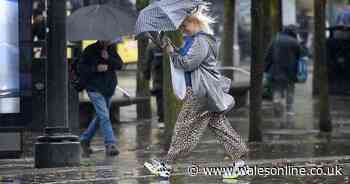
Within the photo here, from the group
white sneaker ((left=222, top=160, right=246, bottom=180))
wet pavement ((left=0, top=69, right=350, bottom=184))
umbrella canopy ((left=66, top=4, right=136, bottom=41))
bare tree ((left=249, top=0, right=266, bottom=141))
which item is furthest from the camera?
bare tree ((left=249, top=0, right=266, bottom=141))

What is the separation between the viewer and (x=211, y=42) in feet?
32.5

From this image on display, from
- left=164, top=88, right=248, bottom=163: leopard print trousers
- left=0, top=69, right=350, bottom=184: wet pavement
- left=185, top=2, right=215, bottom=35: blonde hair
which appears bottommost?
left=0, top=69, right=350, bottom=184: wet pavement

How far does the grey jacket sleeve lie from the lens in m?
9.70

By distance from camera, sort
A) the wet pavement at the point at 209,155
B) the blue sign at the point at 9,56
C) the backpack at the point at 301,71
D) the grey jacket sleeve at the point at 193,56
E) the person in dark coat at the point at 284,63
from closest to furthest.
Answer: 1. the grey jacket sleeve at the point at 193,56
2. the wet pavement at the point at 209,155
3. the blue sign at the point at 9,56
4. the person in dark coat at the point at 284,63
5. the backpack at the point at 301,71

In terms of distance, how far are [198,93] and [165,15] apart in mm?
821

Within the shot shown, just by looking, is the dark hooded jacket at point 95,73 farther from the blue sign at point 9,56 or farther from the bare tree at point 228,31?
the bare tree at point 228,31

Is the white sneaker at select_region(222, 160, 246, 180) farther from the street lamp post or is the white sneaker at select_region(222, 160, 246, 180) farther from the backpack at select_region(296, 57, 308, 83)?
the backpack at select_region(296, 57, 308, 83)

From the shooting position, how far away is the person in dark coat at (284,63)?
67.0 ft

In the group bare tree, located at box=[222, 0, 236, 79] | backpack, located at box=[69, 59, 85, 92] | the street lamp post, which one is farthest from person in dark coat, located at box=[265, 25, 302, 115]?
the street lamp post

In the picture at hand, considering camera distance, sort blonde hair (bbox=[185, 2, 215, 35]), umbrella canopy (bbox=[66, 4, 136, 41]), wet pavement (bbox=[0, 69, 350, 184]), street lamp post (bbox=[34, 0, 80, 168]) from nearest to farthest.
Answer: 1. blonde hair (bbox=[185, 2, 215, 35])
2. wet pavement (bbox=[0, 69, 350, 184])
3. street lamp post (bbox=[34, 0, 80, 168])
4. umbrella canopy (bbox=[66, 4, 136, 41])

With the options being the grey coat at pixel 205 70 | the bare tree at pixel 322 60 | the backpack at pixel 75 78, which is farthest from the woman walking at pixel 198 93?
the bare tree at pixel 322 60

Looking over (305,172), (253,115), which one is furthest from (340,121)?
(305,172)

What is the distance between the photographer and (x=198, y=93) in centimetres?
980

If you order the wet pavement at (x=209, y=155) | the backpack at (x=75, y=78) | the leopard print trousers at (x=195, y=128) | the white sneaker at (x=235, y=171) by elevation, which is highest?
the backpack at (x=75, y=78)
